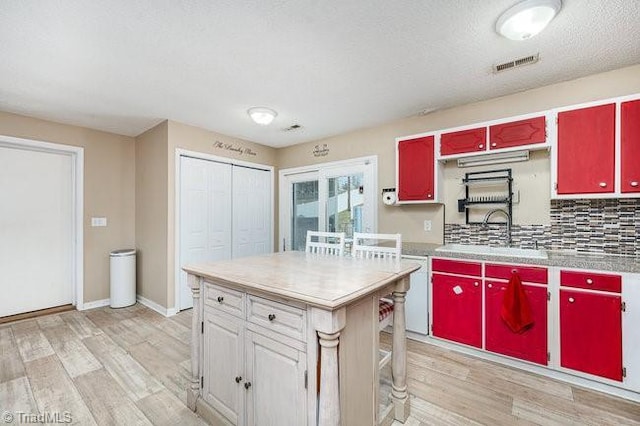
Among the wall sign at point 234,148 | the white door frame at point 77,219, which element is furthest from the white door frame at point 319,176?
the white door frame at point 77,219

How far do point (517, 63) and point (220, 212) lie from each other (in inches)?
148

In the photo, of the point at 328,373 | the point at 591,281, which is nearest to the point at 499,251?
the point at 591,281

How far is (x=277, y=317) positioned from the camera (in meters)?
1.39

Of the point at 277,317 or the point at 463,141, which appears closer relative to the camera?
the point at 277,317

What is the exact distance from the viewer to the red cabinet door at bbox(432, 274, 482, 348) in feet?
8.37

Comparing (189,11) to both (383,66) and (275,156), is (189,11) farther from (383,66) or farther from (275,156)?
(275,156)

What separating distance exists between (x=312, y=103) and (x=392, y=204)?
153 centimetres

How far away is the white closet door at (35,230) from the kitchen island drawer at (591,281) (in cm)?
550

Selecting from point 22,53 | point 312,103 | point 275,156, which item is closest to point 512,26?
point 312,103

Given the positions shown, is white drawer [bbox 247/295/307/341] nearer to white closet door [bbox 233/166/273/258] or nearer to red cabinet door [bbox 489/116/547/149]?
red cabinet door [bbox 489/116/547/149]

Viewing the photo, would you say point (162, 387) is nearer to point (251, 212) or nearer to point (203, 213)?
point (203, 213)

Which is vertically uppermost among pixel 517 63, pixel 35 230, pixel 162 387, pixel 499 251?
pixel 517 63

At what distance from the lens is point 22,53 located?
2098mm

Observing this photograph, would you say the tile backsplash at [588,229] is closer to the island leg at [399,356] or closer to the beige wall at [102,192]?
the island leg at [399,356]
